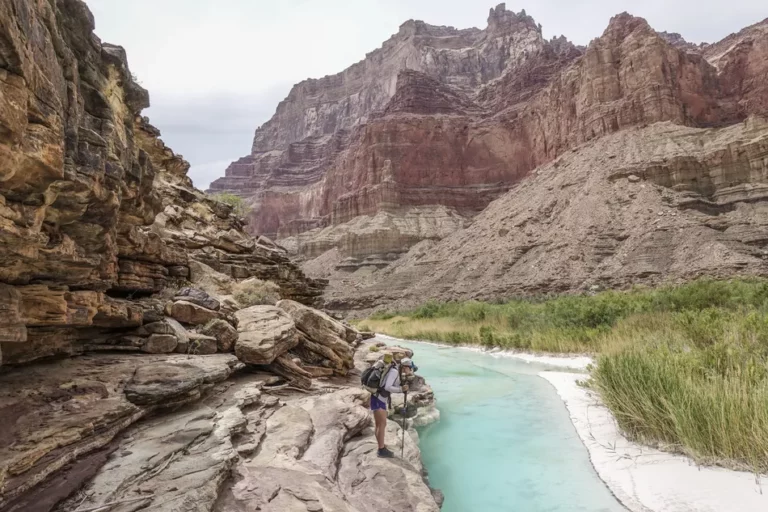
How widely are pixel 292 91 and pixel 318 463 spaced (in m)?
163

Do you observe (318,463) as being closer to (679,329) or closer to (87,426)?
(87,426)

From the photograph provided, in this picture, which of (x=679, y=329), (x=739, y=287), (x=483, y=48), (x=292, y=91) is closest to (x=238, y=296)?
(x=679, y=329)

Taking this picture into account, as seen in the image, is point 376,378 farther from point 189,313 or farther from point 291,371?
point 189,313

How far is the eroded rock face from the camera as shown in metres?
3.04

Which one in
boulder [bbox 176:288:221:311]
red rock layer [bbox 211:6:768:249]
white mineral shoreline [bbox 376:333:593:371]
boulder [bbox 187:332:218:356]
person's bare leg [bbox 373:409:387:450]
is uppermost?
red rock layer [bbox 211:6:768:249]

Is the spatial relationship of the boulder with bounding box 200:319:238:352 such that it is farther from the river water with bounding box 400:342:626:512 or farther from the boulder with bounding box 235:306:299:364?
the river water with bounding box 400:342:626:512

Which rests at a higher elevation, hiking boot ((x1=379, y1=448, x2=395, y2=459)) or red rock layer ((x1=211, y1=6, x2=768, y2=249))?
red rock layer ((x1=211, y1=6, x2=768, y2=249))

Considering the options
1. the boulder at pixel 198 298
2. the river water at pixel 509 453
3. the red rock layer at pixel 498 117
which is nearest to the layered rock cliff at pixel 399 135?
the red rock layer at pixel 498 117

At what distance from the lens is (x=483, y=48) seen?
395ft

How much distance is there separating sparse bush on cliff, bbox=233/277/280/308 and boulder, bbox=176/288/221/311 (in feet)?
9.39

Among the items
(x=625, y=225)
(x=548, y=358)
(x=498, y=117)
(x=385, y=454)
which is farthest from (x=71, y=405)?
(x=498, y=117)

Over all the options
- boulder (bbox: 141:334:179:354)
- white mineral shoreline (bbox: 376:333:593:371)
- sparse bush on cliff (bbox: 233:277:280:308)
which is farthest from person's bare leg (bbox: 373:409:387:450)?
white mineral shoreline (bbox: 376:333:593:371)

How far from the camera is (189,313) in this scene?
7762mm

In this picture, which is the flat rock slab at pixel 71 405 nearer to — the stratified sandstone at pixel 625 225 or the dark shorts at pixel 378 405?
the dark shorts at pixel 378 405
